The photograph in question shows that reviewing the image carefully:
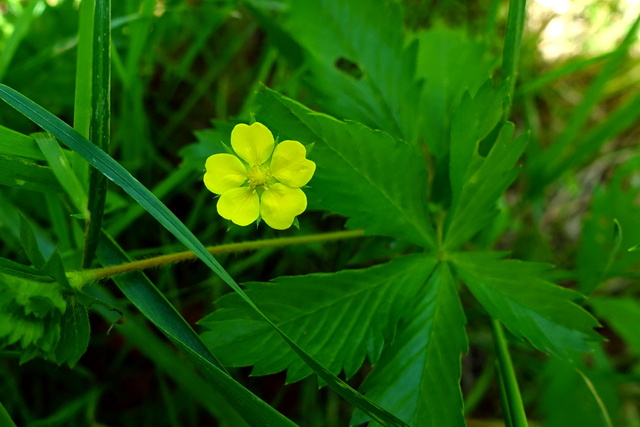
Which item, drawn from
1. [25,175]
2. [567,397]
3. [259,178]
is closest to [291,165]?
[259,178]

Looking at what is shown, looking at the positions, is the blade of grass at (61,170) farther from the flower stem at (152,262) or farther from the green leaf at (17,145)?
the flower stem at (152,262)

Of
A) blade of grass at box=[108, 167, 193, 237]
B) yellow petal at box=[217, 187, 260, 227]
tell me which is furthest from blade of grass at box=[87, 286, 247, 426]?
yellow petal at box=[217, 187, 260, 227]

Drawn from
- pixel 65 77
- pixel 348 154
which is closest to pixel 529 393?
pixel 348 154

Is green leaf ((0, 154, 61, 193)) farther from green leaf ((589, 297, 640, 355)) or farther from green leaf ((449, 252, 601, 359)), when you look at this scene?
green leaf ((589, 297, 640, 355))

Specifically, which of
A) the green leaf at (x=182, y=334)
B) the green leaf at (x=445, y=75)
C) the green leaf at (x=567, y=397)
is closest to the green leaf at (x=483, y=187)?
the green leaf at (x=445, y=75)

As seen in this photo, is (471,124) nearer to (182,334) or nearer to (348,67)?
(182,334)

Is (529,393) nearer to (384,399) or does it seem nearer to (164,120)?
(384,399)

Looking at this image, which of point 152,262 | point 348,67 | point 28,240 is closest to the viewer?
point 28,240
